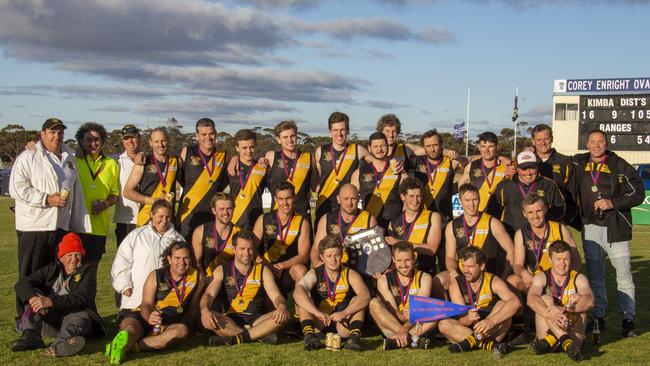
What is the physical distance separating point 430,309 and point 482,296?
49 cm

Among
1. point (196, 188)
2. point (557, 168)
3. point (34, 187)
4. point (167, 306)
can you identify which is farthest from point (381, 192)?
point (34, 187)

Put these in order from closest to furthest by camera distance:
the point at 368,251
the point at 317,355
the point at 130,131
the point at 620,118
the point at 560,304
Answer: the point at 317,355, the point at 560,304, the point at 368,251, the point at 130,131, the point at 620,118

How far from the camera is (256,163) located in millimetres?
7383

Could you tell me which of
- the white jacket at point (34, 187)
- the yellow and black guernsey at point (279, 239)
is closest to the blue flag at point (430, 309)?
the yellow and black guernsey at point (279, 239)

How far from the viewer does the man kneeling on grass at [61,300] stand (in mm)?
5660

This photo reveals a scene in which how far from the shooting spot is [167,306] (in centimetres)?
595

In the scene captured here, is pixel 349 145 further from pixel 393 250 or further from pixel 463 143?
pixel 463 143

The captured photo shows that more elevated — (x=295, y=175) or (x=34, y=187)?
(x=295, y=175)

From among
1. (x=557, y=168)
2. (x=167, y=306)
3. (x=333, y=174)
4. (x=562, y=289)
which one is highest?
(x=557, y=168)

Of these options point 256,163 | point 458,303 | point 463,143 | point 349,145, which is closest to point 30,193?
point 256,163

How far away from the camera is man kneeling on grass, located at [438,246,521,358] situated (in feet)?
18.6

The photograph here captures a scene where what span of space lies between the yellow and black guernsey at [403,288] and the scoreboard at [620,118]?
1772cm

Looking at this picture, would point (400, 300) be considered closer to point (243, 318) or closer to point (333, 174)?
point (243, 318)

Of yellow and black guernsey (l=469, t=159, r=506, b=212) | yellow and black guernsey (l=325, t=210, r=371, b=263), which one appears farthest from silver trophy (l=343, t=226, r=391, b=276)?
yellow and black guernsey (l=469, t=159, r=506, b=212)
